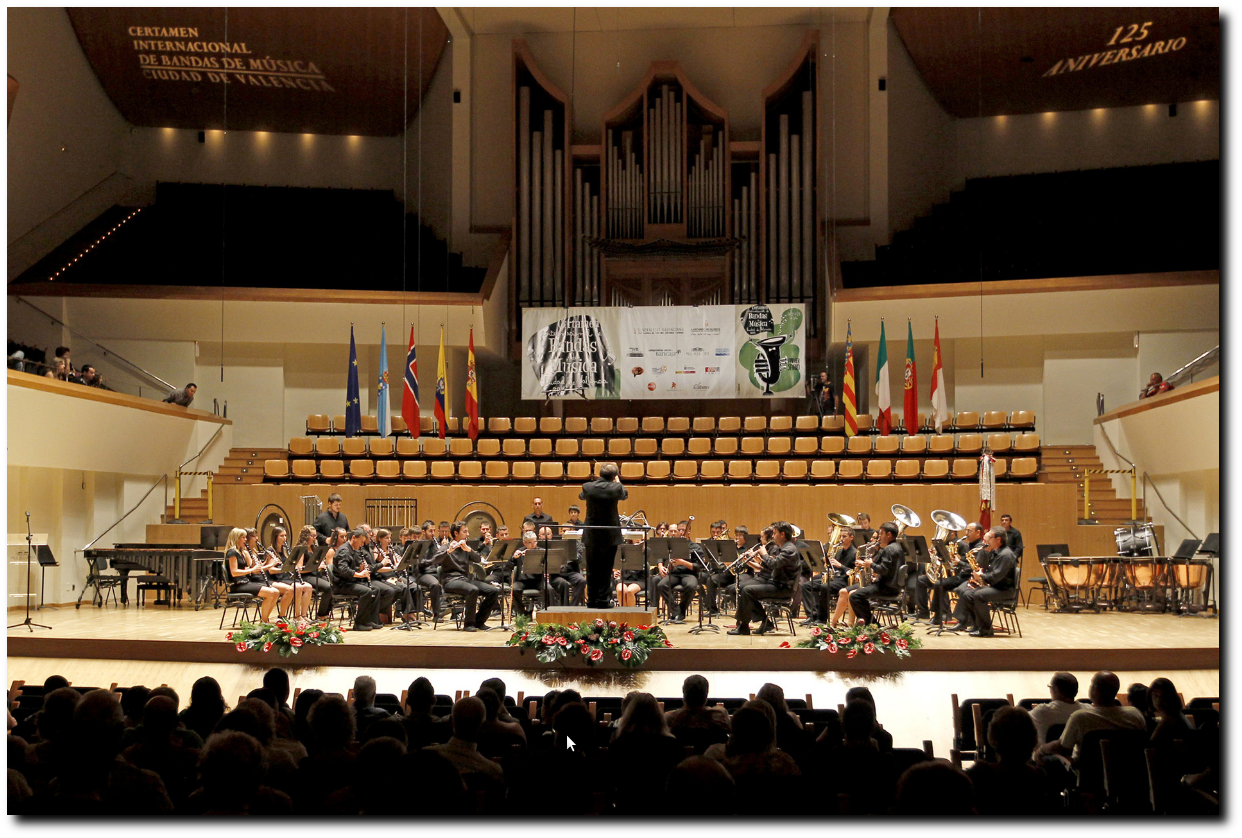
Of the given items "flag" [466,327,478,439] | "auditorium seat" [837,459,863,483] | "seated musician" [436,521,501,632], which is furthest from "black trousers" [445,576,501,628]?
"auditorium seat" [837,459,863,483]

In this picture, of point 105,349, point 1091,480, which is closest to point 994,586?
point 1091,480

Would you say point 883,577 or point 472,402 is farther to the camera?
point 472,402

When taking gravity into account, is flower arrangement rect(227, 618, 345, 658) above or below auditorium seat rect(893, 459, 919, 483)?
below

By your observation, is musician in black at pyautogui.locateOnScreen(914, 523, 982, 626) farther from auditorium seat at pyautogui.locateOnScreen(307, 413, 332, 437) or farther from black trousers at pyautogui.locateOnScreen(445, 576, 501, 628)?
auditorium seat at pyautogui.locateOnScreen(307, 413, 332, 437)

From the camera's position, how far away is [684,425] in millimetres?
17000

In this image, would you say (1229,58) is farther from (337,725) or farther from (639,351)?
(639,351)

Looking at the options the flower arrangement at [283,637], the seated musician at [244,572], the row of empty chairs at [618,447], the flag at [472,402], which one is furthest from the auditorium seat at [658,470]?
the flower arrangement at [283,637]

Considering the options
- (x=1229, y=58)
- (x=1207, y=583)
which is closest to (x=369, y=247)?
(x=1207, y=583)

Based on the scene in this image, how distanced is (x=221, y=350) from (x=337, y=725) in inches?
677

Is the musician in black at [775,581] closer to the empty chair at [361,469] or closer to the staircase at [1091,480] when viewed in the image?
the staircase at [1091,480]

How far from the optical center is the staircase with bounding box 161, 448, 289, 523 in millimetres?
16062

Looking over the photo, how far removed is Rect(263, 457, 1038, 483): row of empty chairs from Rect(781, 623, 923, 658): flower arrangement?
21.2ft

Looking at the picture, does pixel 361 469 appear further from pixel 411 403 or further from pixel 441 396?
pixel 441 396

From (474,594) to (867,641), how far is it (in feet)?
13.0
